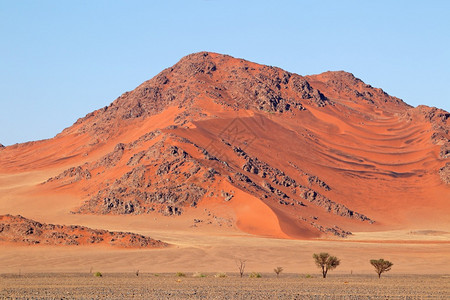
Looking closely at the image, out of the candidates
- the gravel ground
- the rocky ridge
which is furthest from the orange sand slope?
the gravel ground

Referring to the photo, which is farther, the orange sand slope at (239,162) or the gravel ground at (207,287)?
the orange sand slope at (239,162)

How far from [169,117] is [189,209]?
42.1m

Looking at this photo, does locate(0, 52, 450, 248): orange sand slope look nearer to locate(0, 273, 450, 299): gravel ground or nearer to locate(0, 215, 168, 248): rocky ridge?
locate(0, 215, 168, 248): rocky ridge

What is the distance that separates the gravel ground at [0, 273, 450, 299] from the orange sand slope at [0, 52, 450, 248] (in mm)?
38580

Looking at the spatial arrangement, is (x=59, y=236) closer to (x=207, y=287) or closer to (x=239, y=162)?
(x=207, y=287)

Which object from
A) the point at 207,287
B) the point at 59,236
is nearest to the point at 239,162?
the point at 59,236

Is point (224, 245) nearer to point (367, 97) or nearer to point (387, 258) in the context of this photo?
point (387, 258)

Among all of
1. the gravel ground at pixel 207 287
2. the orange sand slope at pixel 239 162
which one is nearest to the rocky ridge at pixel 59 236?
the gravel ground at pixel 207 287

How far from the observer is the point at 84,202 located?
330ft

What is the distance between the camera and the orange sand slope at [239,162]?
3713 inches

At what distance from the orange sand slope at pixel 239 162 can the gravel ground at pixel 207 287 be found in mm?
38580

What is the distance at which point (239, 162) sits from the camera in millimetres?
109062

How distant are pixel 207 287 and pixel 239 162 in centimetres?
7016

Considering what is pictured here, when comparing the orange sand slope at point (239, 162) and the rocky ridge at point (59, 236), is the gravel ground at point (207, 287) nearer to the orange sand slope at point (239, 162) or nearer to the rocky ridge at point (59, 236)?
the rocky ridge at point (59, 236)
